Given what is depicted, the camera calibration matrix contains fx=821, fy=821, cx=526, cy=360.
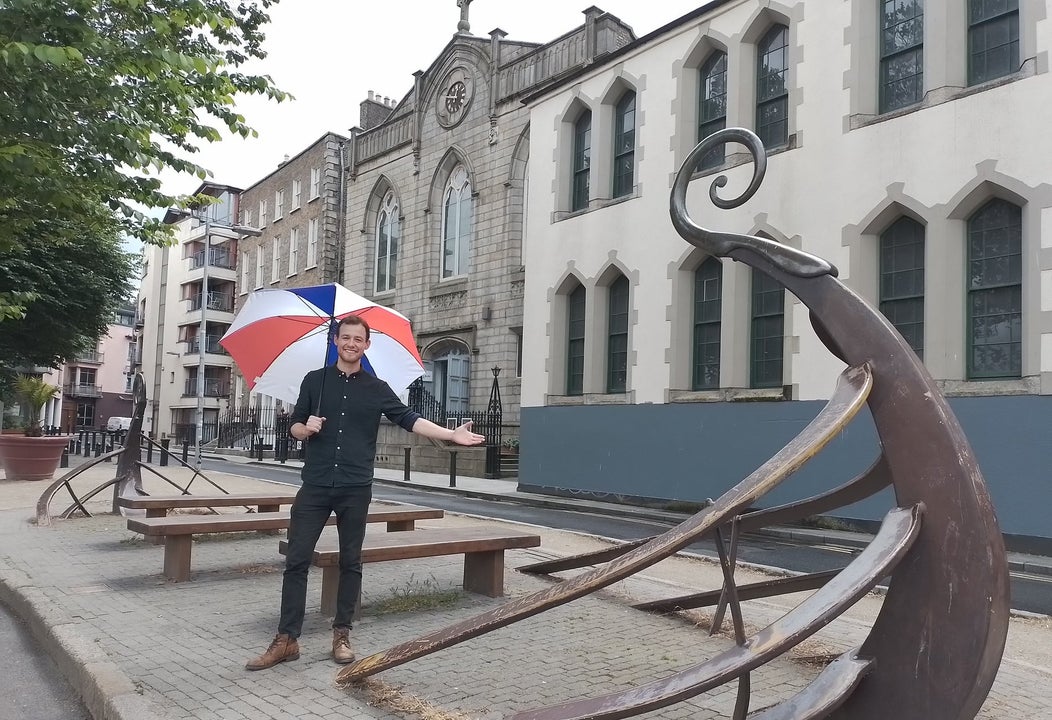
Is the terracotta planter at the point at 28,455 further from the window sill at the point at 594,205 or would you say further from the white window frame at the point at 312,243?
the white window frame at the point at 312,243

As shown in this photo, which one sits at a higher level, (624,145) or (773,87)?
(773,87)

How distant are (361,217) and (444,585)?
26255mm

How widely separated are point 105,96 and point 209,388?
46.2 metres

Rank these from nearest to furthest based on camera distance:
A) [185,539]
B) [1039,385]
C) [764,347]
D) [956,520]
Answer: [956,520], [185,539], [1039,385], [764,347]

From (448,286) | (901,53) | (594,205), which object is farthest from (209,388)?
(901,53)

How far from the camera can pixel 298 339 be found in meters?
7.09

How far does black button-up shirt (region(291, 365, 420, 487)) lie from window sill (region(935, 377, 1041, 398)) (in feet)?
27.4

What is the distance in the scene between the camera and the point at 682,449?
14953 millimetres

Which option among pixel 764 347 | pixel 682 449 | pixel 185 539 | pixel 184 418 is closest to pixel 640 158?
pixel 764 347

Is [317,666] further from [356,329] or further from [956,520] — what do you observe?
[956,520]

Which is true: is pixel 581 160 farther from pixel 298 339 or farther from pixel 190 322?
pixel 190 322

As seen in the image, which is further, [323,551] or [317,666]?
[323,551]

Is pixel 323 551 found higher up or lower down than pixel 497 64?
lower down

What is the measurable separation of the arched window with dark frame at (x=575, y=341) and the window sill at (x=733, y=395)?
122 inches
